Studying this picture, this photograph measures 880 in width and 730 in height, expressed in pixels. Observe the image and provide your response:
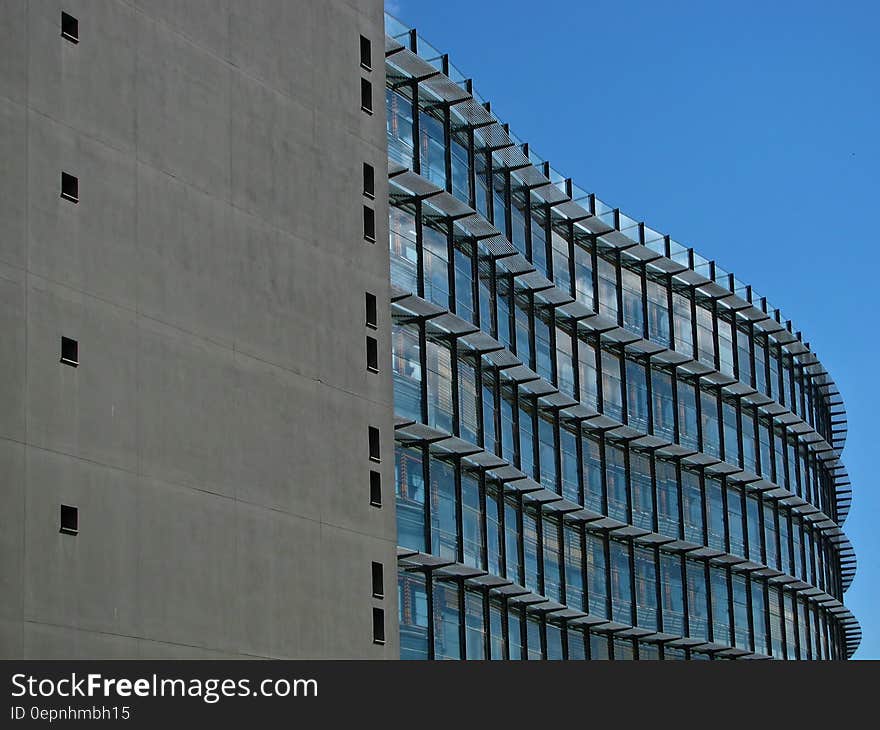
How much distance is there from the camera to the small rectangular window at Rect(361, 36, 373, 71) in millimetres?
59219

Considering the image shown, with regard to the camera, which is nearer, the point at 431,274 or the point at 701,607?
the point at 431,274

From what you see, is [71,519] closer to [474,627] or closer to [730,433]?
[474,627]

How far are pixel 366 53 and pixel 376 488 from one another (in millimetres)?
13133

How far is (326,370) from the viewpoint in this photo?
54.8 m

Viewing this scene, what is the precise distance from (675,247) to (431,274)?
18997 millimetres

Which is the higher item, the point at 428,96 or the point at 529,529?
the point at 428,96

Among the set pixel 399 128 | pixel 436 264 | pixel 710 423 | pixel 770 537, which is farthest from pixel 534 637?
pixel 770 537

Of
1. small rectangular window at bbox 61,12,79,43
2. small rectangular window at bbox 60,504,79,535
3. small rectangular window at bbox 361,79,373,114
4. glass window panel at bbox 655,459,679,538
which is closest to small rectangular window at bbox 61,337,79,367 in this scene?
small rectangular window at bbox 60,504,79,535

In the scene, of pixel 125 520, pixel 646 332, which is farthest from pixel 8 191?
pixel 646 332

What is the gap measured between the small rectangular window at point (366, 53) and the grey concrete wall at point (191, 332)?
0.42 meters

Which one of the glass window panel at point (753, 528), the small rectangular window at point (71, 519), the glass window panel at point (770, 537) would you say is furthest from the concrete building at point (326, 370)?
the glass window panel at point (770, 537)

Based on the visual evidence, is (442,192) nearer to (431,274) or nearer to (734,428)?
(431,274)

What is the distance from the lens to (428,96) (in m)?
62.0
